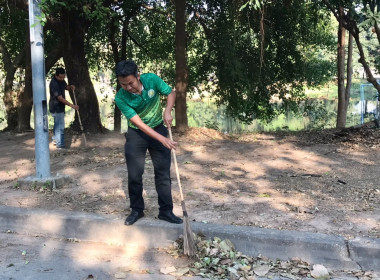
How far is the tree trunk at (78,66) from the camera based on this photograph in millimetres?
10227

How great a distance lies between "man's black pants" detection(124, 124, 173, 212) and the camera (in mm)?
4312

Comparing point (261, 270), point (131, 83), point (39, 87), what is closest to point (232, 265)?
point (261, 270)

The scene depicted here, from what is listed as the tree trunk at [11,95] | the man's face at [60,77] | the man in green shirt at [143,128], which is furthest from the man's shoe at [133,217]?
the tree trunk at [11,95]

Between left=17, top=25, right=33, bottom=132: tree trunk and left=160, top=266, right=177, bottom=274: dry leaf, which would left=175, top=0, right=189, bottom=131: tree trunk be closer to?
left=17, top=25, right=33, bottom=132: tree trunk

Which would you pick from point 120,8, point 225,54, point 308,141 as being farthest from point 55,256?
point 120,8

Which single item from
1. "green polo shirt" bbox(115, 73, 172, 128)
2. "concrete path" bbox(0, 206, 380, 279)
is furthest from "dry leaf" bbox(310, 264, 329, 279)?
"green polo shirt" bbox(115, 73, 172, 128)

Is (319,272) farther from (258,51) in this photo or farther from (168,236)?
(258,51)

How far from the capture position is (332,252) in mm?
3822

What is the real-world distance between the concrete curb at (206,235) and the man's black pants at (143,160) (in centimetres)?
30

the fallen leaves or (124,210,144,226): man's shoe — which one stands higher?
(124,210,144,226): man's shoe

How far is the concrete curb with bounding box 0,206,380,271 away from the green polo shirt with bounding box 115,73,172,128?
3.43 ft

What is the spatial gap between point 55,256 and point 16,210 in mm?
1143

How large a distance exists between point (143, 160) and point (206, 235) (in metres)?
0.95

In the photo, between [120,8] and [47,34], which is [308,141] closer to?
[120,8]
